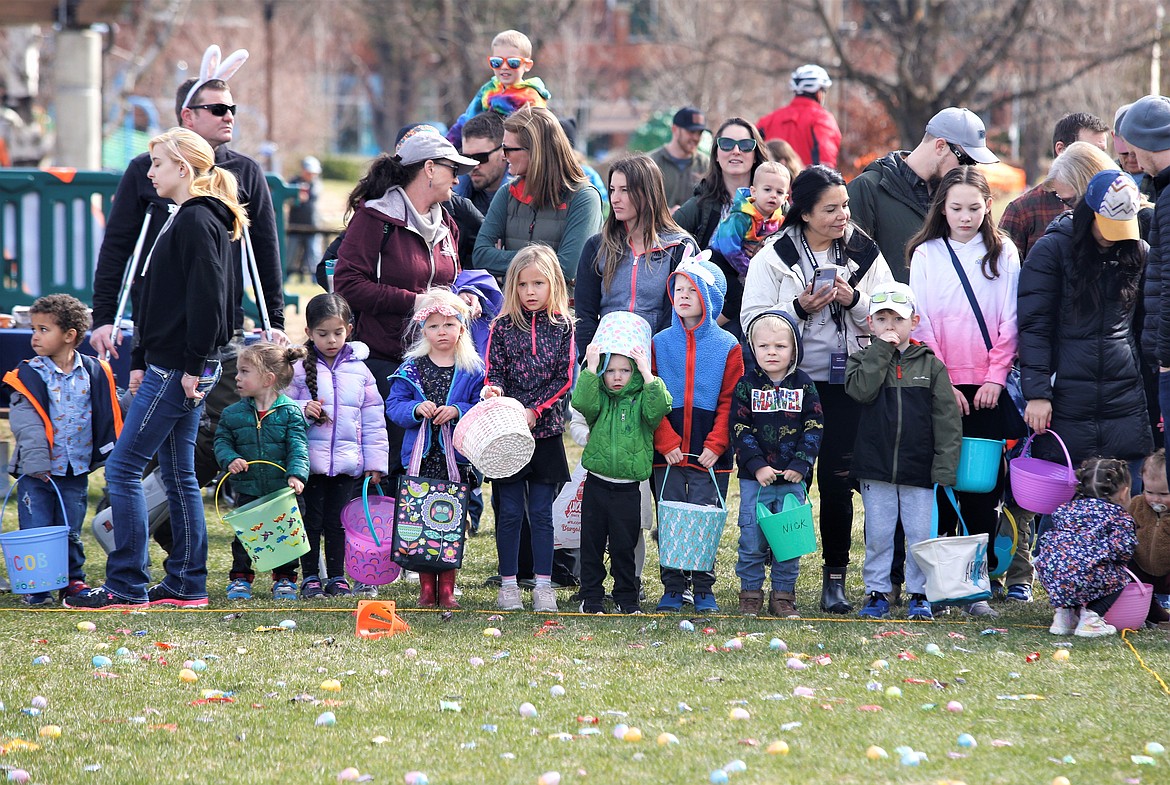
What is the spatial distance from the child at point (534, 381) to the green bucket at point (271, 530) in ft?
3.19

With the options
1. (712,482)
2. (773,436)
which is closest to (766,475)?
(773,436)

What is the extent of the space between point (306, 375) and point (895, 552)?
9.62 feet

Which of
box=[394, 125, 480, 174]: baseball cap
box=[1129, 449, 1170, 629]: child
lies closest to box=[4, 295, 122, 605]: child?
box=[394, 125, 480, 174]: baseball cap

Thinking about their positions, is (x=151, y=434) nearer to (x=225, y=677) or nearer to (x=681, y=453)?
(x=225, y=677)

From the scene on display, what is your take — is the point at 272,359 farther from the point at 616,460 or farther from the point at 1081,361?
the point at 1081,361

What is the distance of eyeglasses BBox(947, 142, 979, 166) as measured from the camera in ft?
21.8

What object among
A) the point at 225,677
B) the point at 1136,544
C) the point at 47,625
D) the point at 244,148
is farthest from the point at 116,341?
the point at 244,148

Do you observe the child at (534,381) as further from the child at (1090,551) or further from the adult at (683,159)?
the adult at (683,159)

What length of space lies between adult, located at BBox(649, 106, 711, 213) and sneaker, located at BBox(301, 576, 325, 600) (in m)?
4.15

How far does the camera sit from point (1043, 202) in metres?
7.15

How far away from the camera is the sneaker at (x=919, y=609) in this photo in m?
6.14

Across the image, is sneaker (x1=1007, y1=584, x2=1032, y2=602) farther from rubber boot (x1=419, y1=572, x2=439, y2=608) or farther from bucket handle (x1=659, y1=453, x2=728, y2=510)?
rubber boot (x1=419, y1=572, x2=439, y2=608)

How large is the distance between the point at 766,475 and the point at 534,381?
44.4 inches

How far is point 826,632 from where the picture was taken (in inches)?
230
